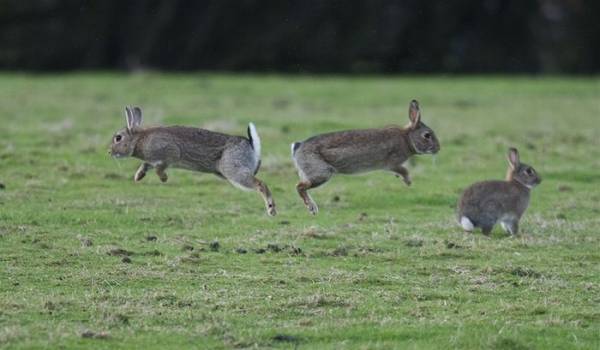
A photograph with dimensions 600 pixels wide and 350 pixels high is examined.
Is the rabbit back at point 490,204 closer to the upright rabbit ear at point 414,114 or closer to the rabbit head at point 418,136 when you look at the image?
the rabbit head at point 418,136

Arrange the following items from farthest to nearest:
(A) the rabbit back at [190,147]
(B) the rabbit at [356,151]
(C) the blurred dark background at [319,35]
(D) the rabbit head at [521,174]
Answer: (C) the blurred dark background at [319,35] < (D) the rabbit head at [521,174] < (B) the rabbit at [356,151] < (A) the rabbit back at [190,147]

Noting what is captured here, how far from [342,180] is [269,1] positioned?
25.5m

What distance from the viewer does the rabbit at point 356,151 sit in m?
12.9

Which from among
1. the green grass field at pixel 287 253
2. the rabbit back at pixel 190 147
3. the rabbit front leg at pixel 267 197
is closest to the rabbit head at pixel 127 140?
the rabbit back at pixel 190 147

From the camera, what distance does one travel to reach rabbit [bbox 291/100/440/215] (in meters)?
12.9

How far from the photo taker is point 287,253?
38.9 feet

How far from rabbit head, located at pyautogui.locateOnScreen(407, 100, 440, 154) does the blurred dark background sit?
27342 millimetres

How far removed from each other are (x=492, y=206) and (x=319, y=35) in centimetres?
2885

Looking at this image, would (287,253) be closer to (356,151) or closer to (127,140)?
(356,151)

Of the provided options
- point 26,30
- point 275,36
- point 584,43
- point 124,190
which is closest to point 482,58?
point 584,43

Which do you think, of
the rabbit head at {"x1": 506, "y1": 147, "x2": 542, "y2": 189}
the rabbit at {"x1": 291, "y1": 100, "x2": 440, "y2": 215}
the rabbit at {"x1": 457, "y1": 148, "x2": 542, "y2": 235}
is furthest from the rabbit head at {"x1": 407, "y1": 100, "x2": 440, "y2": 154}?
the rabbit head at {"x1": 506, "y1": 147, "x2": 542, "y2": 189}

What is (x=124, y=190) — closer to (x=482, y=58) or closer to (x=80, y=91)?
(x=80, y=91)

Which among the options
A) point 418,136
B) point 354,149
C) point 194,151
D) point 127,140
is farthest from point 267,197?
point 418,136

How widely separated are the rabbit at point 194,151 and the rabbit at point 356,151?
0.60 meters
